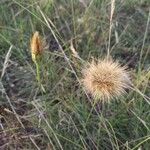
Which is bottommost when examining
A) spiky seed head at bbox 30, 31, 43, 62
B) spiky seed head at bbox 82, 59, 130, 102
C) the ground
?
the ground

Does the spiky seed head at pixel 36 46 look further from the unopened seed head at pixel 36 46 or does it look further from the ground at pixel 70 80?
the ground at pixel 70 80

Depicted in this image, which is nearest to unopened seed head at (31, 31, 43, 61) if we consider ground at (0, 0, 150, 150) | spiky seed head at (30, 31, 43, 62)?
spiky seed head at (30, 31, 43, 62)

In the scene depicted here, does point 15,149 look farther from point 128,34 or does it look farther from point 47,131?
point 128,34

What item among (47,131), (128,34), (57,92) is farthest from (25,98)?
(128,34)

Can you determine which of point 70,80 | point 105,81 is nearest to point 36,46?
point 105,81

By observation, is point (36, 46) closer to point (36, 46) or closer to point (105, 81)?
point (36, 46)

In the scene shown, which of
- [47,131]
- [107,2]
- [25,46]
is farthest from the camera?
[107,2]

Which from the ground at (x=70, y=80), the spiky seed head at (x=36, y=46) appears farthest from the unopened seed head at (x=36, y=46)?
the ground at (x=70, y=80)

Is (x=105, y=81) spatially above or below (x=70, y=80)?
above

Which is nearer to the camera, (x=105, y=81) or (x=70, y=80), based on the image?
(x=105, y=81)

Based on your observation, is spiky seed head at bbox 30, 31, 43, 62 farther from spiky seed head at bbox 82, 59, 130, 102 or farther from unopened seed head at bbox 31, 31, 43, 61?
spiky seed head at bbox 82, 59, 130, 102

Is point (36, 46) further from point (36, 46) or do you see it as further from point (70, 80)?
point (70, 80)
